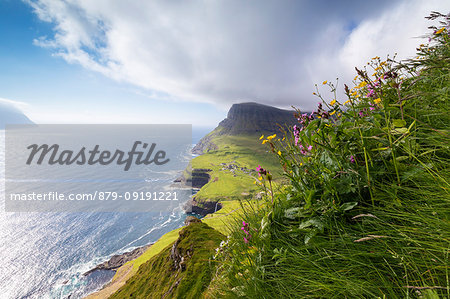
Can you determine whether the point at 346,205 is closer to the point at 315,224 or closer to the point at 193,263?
the point at 315,224

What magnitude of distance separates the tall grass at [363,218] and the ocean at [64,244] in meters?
76.4

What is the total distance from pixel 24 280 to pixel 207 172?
11683 cm

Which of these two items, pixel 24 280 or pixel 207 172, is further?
pixel 207 172

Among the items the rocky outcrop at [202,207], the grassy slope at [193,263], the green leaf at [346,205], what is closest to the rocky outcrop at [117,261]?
the rocky outcrop at [202,207]

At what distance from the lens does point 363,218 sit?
2.11 m

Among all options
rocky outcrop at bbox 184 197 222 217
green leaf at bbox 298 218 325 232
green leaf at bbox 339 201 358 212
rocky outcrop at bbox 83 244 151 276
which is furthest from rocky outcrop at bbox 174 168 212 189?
green leaf at bbox 339 201 358 212

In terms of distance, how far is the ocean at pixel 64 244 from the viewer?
194 feet

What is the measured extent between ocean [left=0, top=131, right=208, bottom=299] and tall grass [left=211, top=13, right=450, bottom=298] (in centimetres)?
7641

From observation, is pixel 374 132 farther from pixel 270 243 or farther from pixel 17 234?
pixel 17 234

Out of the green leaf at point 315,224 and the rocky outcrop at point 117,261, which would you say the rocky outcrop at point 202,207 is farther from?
the green leaf at point 315,224

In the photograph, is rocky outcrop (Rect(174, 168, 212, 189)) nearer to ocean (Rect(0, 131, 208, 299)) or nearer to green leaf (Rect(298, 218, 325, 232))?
ocean (Rect(0, 131, 208, 299))

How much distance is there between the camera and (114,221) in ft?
315

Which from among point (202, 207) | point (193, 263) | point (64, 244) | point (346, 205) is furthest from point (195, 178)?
point (346, 205)

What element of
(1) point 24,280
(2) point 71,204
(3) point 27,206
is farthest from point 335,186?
(3) point 27,206
